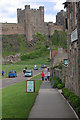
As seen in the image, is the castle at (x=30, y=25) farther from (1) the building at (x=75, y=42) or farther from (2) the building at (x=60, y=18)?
(1) the building at (x=75, y=42)

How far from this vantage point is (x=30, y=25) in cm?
14750

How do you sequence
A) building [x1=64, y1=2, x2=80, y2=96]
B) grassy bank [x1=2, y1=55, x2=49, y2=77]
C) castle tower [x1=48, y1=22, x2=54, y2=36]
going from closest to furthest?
building [x1=64, y1=2, x2=80, y2=96] → grassy bank [x1=2, y1=55, x2=49, y2=77] → castle tower [x1=48, y1=22, x2=54, y2=36]

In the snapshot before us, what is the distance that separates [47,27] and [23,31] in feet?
41.2

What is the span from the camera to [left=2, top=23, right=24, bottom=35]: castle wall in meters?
142

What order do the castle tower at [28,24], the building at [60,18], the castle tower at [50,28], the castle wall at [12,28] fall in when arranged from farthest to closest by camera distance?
the building at [60,18], the castle tower at [50,28], the castle tower at [28,24], the castle wall at [12,28]

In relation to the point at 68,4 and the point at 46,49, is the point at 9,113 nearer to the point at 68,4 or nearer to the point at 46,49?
the point at 68,4

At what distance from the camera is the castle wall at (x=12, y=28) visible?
142375 millimetres

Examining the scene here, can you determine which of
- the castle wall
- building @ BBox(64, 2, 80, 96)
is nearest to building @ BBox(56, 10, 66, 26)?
the castle wall

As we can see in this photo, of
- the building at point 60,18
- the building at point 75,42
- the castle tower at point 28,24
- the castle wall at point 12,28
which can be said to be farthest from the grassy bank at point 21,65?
the building at point 60,18

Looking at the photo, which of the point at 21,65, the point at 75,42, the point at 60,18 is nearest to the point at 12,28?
the point at 60,18

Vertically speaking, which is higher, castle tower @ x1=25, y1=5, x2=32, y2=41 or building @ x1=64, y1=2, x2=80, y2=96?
castle tower @ x1=25, y1=5, x2=32, y2=41

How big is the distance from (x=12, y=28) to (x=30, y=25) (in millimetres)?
9257

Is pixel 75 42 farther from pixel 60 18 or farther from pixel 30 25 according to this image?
pixel 60 18

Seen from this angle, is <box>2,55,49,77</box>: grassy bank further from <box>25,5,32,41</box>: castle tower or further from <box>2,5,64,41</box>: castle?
<box>25,5,32,41</box>: castle tower
